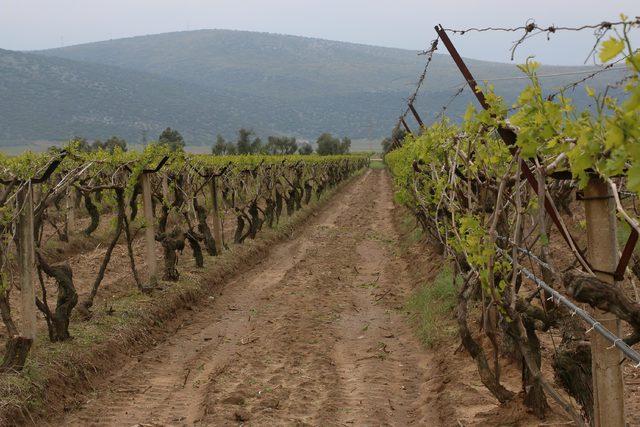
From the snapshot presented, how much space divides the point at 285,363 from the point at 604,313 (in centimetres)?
432

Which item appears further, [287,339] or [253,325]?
[253,325]

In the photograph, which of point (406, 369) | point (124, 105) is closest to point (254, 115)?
point (124, 105)

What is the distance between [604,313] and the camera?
10.7 ft

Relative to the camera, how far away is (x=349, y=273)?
12.6 metres

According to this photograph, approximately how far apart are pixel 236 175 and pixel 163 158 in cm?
649

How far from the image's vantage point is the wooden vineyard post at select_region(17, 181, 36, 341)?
638 centimetres

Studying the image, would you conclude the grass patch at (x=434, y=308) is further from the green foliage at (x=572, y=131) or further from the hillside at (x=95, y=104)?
the hillside at (x=95, y=104)

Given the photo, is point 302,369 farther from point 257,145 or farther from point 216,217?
point 257,145

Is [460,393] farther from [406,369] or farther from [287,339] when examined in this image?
[287,339]

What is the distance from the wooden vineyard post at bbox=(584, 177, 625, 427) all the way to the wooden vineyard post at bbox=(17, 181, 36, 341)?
5.01 metres

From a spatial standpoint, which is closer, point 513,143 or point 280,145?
point 513,143

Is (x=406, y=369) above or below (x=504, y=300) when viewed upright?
below

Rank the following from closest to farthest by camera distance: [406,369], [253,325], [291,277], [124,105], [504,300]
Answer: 1. [504,300]
2. [406,369]
3. [253,325]
4. [291,277]
5. [124,105]

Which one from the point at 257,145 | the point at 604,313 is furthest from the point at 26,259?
the point at 257,145
